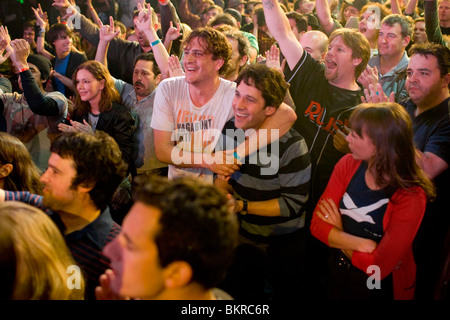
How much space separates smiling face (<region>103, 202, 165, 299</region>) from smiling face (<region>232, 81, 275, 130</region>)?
1041 millimetres

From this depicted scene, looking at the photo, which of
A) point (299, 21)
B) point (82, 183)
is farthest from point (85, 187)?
point (299, 21)

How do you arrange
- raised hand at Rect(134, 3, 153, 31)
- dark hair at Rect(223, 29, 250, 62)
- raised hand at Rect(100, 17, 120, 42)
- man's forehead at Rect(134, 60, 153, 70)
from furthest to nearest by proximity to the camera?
raised hand at Rect(100, 17, 120, 42)
man's forehead at Rect(134, 60, 153, 70)
raised hand at Rect(134, 3, 153, 31)
dark hair at Rect(223, 29, 250, 62)

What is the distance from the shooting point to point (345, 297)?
1.83 meters

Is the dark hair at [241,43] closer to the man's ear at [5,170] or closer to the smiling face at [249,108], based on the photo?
the smiling face at [249,108]

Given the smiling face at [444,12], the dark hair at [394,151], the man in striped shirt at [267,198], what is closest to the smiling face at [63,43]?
the man in striped shirt at [267,198]

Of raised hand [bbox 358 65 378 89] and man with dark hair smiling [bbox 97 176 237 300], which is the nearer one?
man with dark hair smiling [bbox 97 176 237 300]

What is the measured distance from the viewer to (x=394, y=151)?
5.51 feet

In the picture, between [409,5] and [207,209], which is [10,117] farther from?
[409,5]

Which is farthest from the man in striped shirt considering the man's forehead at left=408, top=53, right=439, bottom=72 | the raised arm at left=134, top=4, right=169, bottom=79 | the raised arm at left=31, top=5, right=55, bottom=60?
the raised arm at left=31, top=5, right=55, bottom=60

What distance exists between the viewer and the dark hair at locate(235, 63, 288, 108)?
203cm

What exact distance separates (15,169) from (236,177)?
1.15 m

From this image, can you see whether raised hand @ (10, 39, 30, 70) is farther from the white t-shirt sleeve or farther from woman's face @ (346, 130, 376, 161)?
woman's face @ (346, 130, 376, 161)
